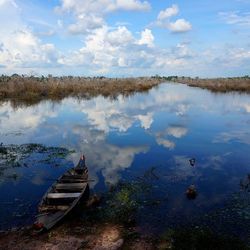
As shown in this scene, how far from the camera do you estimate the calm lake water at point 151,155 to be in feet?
49.3

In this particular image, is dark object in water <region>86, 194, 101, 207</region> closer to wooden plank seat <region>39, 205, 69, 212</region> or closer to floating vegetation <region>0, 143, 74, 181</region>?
wooden plank seat <region>39, 205, 69, 212</region>

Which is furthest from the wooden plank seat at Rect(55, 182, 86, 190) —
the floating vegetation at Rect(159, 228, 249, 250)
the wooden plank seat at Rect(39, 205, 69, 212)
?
the floating vegetation at Rect(159, 228, 249, 250)

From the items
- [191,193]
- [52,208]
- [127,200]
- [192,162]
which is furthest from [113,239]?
[192,162]

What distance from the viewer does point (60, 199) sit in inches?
579

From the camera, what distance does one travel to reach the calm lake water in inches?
591

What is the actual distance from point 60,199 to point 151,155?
1007cm

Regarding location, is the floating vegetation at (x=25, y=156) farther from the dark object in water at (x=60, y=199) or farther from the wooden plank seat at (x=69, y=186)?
the wooden plank seat at (x=69, y=186)

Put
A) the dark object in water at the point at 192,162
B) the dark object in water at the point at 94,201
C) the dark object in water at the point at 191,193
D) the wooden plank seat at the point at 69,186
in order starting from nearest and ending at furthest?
the dark object in water at the point at 94,201 < the wooden plank seat at the point at 69,186 < the dark object in water at the point at 191,193 < the dark object in water at the point at 192,162

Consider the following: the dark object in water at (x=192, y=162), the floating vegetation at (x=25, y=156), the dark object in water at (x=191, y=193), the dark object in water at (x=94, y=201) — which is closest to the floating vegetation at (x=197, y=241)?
the dark object in water at (x=191, y=193)

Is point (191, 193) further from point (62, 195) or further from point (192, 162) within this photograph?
point (62, 195)

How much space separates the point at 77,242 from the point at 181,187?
272 inches

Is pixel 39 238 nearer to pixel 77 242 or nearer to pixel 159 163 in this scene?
pixel 77 242

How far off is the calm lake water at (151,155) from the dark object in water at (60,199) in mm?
980

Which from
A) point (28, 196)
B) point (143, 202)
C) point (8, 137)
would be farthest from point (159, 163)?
point (8, 137)
